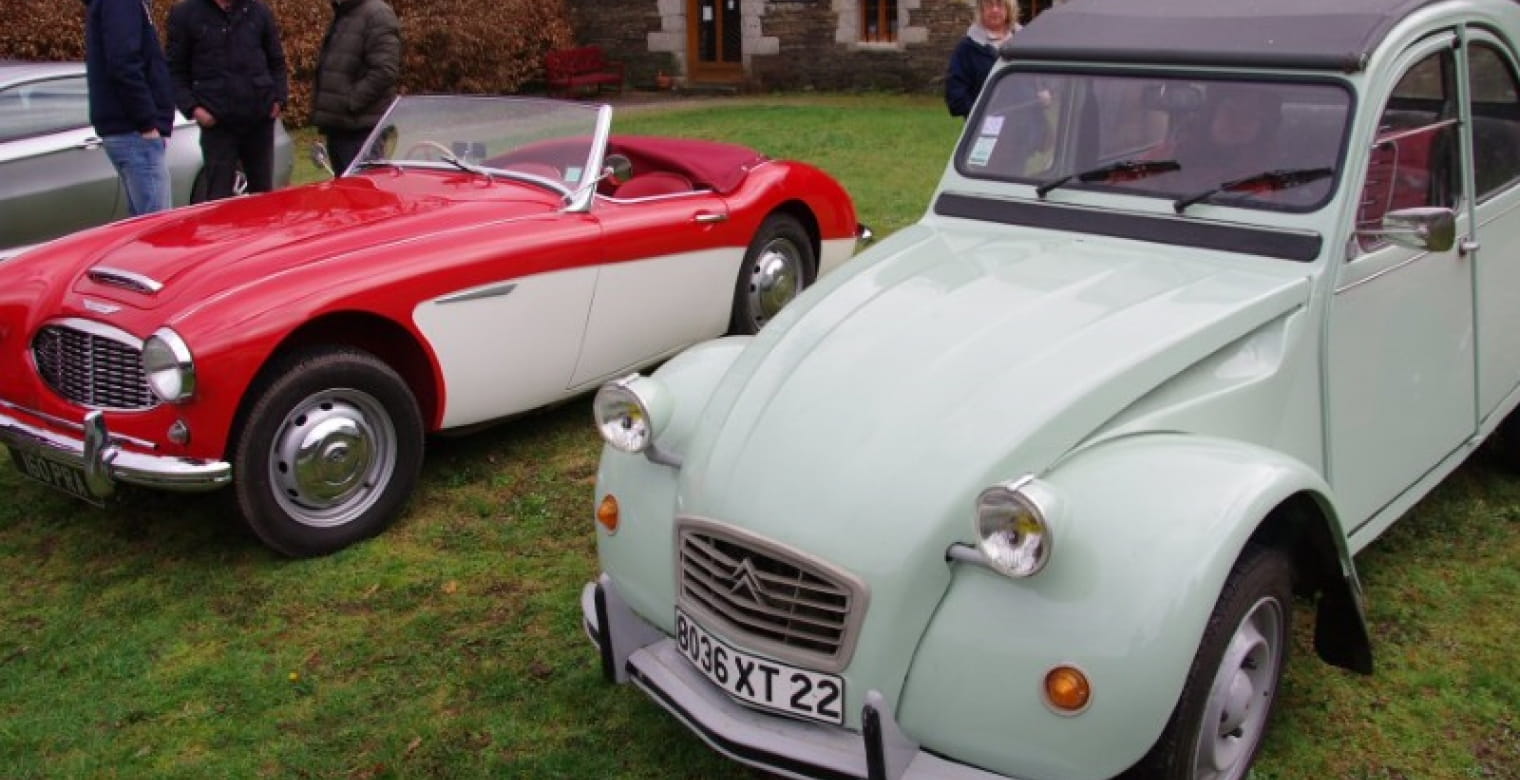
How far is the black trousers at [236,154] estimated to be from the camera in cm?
763

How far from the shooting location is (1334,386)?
3.45 m

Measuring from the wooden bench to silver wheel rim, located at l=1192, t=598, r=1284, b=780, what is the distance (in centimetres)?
→ 1696

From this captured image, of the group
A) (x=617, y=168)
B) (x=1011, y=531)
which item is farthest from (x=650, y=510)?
(x=617, y=168)

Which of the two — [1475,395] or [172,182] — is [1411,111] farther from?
[172,182]

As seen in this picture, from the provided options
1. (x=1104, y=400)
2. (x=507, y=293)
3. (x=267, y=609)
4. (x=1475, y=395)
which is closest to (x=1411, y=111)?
(x=1475, y=395)

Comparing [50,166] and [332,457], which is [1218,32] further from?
[50,166]

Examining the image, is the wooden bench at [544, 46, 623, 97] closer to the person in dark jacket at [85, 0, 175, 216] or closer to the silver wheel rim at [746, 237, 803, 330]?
the person in dark jacket at [85, 0, 175, 216]

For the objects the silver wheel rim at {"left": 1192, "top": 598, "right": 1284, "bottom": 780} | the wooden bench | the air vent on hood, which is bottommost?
the silver wheel rim at {"left": 1192, "top": 598, "right": 1284, "bottom": 780}

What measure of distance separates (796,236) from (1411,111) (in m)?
3.23

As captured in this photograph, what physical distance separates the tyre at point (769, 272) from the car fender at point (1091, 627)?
3.65 metres

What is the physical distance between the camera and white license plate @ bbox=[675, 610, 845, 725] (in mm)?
2742

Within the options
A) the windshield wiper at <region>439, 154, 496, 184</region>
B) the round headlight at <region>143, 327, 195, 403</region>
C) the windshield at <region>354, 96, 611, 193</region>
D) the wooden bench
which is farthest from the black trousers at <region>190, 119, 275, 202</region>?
the wooden bench

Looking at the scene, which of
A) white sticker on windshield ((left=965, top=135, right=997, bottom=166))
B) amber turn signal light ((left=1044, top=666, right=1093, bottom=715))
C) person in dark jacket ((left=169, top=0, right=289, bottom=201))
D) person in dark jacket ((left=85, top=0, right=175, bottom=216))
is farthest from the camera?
person in dark jacket ((left=169, top=0, right=289, bottom=201))

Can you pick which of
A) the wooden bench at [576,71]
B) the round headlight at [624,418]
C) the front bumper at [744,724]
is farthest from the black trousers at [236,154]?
the wooden bench at [576,71]
